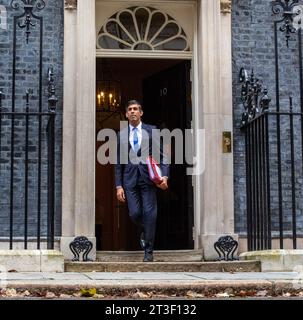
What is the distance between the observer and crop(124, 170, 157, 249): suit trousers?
361 inches

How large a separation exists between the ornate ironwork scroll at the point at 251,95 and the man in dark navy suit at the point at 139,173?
1271 mm

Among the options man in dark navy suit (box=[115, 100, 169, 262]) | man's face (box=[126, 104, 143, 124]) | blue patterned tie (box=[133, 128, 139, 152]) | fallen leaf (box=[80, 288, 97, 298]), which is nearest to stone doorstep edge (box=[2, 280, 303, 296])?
fallen leaf (box=[80, 288, 97, 298])

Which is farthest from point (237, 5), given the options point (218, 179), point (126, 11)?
point (218, 179)

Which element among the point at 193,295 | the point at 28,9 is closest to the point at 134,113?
the point at 28,9

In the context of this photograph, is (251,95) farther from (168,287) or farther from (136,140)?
(168,287)

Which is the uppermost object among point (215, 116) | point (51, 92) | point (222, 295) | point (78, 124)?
point (51, 92)

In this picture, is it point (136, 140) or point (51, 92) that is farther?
point (136, 140)

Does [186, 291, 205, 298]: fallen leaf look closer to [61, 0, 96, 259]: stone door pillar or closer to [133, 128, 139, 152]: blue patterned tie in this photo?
[133, 128, 139, 152]: blue patterned tie

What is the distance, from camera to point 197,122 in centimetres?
1072

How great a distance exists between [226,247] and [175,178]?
154 cm

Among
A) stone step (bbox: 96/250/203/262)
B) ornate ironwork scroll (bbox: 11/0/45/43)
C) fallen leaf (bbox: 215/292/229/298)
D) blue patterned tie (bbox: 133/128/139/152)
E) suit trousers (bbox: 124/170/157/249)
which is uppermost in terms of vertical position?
ornate ironwork scroll (bbox: 11/0/45/43)

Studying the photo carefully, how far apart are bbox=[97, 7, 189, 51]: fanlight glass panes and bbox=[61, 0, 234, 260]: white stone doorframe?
496 mm

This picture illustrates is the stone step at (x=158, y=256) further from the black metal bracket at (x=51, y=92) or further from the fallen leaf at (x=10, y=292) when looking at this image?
the fallen leaf at (x=10, y=292)

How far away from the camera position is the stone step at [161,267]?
877 cm
